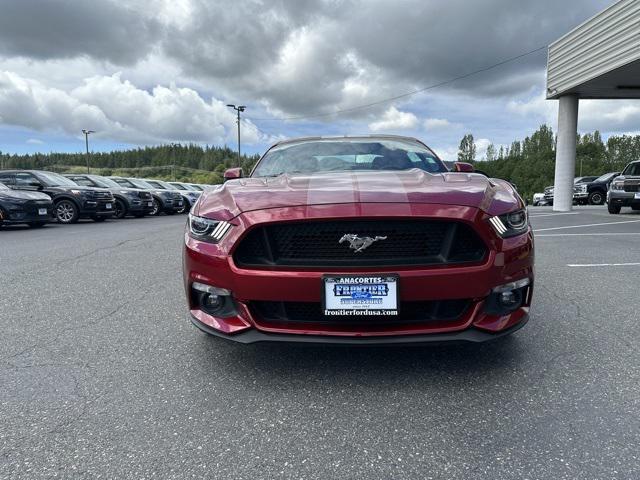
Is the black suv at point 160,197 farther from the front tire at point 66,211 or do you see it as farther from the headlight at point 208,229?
the headlight at point 208,229

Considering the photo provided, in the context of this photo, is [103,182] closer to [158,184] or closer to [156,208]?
[156,208]

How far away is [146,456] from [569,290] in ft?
12.4

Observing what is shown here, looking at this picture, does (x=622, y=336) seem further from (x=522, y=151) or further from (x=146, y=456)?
(x=522, y=151)

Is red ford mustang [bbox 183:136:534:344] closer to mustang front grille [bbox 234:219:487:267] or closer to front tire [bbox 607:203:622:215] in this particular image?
mustang front grille [bbox 234:219:487:267]

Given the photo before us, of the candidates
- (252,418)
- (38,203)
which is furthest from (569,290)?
(38,203)

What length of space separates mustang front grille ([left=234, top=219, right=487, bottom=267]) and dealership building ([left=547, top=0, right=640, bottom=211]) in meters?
13.9

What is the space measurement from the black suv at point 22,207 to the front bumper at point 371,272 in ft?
34.0

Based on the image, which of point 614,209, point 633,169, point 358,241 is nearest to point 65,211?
point 358,241

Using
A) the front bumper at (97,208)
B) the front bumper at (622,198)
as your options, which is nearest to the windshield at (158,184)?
the front bumper at (97,208)

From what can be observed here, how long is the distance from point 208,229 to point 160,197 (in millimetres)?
17147

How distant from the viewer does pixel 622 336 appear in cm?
285

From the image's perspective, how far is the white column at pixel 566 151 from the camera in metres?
17.1

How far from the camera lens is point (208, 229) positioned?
2270 mm

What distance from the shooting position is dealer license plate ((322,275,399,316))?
202 cm
